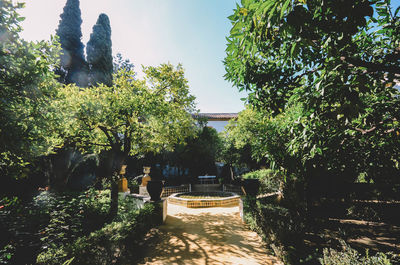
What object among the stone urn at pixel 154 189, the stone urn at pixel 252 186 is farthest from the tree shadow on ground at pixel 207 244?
the stone urn at pixel 252 186

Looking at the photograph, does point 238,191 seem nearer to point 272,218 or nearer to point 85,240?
point 272,218

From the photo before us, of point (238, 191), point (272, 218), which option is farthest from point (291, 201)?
point (238, 191)

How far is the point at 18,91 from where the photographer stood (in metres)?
3.28

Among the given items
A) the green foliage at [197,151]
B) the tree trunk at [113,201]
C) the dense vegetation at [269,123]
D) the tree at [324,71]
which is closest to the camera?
the tree at [324,71]

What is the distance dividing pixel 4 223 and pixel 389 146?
27.9 ft

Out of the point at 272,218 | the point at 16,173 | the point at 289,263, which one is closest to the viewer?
the point at 16,173

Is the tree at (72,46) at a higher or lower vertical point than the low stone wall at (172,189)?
higher

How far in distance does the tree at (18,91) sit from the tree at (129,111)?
5.55 feet

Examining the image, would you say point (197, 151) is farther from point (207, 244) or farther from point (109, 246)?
point (109, 246)

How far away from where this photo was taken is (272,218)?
208 inches

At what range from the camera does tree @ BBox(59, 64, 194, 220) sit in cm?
605

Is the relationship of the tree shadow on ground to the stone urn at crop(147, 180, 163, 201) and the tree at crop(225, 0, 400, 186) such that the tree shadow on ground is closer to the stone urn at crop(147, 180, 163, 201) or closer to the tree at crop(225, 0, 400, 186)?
the stone urn at crop(147, 180, 163, 201)

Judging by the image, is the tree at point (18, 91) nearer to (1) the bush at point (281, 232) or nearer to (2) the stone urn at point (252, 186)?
(1) the bush at point (281, 232)

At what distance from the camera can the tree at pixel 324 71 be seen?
1552 mm
